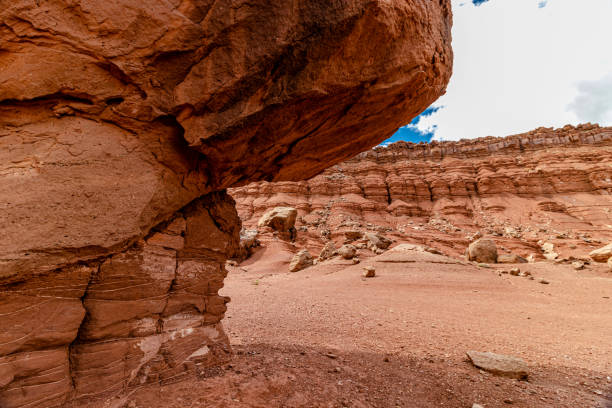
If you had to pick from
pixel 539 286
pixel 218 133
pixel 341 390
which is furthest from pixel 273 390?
pixel 539 286

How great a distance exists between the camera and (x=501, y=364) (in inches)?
147

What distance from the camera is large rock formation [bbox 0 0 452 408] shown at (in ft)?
7.16

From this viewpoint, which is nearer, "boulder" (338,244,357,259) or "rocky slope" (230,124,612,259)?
"boulder" (338,244,357,259)

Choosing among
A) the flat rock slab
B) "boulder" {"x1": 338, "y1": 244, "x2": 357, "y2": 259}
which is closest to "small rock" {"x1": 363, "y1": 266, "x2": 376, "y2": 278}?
"boulder" {"x1": 338, "y1": 244, "x2": 357, "y2": 259}

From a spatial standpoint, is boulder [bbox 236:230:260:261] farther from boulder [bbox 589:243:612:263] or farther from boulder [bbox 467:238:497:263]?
boulder [bbox 589:243:612:263]

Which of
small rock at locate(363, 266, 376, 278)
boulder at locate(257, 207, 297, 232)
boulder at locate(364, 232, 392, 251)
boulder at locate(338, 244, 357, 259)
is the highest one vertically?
boulder at locate(257, 207, 297, 232)

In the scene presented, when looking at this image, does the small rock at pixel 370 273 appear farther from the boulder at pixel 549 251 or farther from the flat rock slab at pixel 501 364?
the boulder at pixel 549 251

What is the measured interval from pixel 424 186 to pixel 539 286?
26.5m

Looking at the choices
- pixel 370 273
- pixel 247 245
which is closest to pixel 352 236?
pixel 247 245

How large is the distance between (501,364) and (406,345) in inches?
57.6

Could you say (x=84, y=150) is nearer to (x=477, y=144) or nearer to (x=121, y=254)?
(x=121, y=254)

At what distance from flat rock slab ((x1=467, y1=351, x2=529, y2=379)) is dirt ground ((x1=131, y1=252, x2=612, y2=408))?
0.12 meters

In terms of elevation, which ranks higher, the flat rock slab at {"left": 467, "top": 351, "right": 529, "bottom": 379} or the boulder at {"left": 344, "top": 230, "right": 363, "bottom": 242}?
the boulder at {"left": 344, "top": 230, "right": 363, "bottom": 242}

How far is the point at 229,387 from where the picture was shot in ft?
9.25
